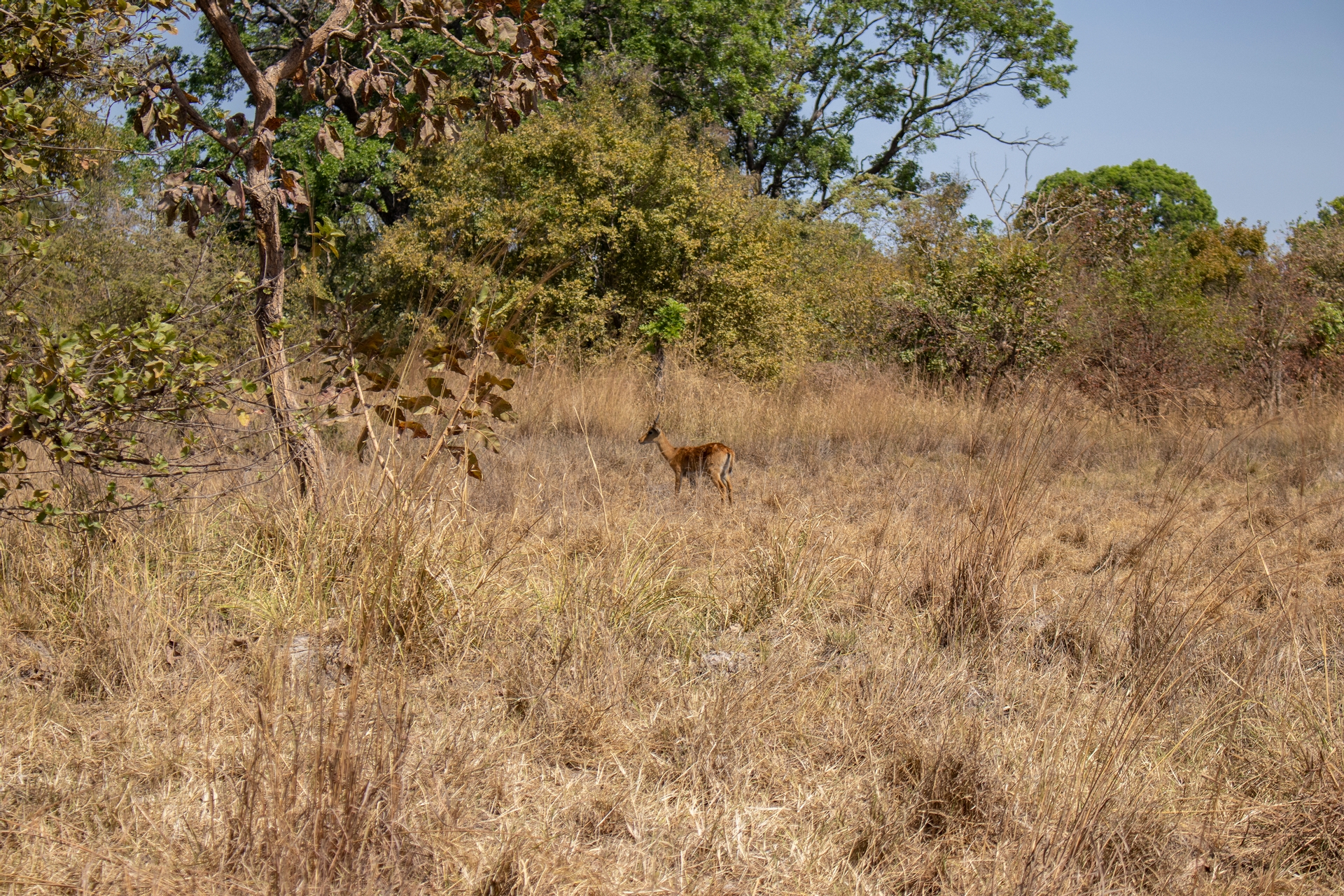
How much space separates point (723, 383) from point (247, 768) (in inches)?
387

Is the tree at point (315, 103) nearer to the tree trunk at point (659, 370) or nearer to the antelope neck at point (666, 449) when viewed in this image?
the antelope neck at point (666, 449)

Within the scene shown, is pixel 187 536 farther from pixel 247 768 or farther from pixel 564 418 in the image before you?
pixel 564 418

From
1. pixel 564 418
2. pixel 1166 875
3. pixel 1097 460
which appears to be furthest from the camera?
pixel 564 418

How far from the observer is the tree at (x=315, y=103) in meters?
3.48

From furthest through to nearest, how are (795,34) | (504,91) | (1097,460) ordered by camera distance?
(795,34) → (1097,460) → (504,91)

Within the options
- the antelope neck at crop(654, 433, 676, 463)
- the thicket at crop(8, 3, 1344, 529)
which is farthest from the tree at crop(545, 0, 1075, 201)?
the antelope neck at crop(654, 433, 676, 463)

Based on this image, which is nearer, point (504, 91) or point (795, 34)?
point (504, 91)

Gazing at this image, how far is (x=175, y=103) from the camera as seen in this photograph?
142 inches

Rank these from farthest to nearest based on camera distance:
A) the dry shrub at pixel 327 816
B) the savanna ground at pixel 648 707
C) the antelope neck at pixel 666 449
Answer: the antelope neck at pixel 666 449 → the savanna ground at pixel 648 707 → the dry shrub at pixel 327 816

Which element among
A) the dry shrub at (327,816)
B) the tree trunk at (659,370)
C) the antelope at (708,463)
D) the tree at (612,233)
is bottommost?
the dry shrub at (327,816)

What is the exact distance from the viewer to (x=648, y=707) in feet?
9.55

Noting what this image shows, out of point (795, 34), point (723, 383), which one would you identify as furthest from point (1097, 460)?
point (795, 34)

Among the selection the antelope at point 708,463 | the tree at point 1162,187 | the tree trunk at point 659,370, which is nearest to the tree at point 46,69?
the antelope at point 708,463

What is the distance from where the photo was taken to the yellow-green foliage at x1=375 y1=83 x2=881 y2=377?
12156 millimetres
